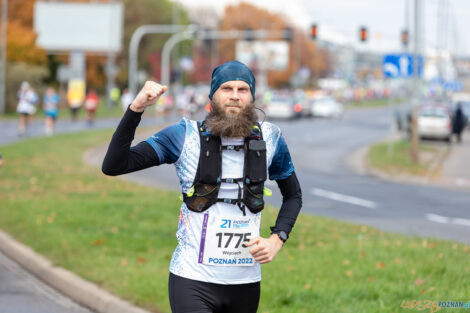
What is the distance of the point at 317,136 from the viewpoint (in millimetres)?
44000

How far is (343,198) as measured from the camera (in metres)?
18.2

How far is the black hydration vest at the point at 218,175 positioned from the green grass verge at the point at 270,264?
34.4 inches

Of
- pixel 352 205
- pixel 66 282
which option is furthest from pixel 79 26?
pixel 66 282

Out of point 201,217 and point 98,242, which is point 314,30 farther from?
point 201,217

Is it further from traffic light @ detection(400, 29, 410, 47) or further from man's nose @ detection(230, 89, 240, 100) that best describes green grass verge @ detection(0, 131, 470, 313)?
traffic light @ detection(400, 29, 410, 47)

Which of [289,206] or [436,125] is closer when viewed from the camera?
[289,206]

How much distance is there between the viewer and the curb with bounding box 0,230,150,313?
728 centimetres

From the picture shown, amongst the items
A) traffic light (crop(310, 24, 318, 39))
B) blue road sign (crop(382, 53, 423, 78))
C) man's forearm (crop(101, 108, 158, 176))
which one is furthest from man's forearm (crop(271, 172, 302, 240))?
traffic light (crop(310, 24, 318, 39))

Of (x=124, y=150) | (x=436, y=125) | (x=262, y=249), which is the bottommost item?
(x=436, y=125)

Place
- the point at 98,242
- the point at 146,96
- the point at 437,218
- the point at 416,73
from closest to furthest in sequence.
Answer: the point at 146,96 → the point at 98,242 → the point at 437,218 → the point at 416,73

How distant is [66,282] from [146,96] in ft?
16.4

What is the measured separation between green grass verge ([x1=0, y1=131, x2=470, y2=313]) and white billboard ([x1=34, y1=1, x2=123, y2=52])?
49287mm

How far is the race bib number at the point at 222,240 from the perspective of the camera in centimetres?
389

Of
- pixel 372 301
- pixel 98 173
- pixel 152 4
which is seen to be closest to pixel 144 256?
pixel 372 301
